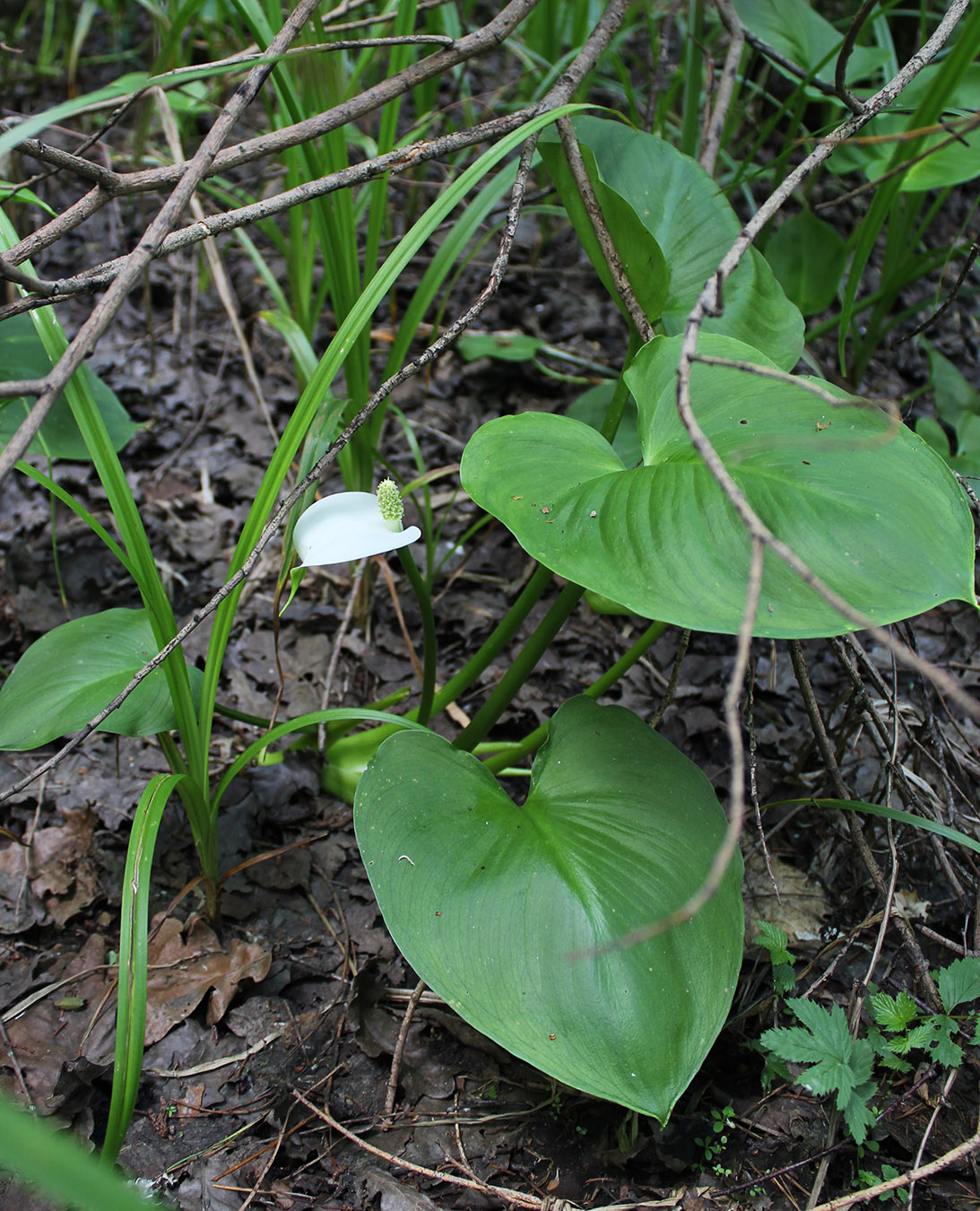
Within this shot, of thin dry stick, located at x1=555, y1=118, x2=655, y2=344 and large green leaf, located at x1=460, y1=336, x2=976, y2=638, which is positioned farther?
thin dry stick, located at x1=555, y1=118, x2=655, y2=344

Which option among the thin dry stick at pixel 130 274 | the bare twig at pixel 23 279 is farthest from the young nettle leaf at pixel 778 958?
the bare twig at pixel 23 279

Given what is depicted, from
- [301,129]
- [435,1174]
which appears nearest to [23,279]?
[301,129]

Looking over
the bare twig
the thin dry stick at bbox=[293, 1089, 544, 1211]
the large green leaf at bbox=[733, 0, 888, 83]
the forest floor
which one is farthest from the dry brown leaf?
the large green leaf at bbox=[733, 0, 888, 83]

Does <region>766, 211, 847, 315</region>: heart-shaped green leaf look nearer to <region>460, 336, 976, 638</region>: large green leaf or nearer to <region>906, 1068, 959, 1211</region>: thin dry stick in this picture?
<region>460, 336, 976, 638</region>: large green leaf

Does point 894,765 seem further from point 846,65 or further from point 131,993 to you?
point 846,65

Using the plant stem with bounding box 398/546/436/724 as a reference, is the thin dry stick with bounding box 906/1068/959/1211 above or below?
below

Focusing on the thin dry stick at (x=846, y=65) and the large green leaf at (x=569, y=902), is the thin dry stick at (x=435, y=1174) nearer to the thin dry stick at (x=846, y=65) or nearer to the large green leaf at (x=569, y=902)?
A: the large green leaf at (x=569, y=902)
